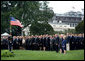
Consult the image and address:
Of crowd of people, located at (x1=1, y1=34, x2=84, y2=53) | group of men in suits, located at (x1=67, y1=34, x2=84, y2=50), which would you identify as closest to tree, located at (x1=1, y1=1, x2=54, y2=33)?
crowd of people, located at (x1=1, y1=34, x2=84, y2=53)

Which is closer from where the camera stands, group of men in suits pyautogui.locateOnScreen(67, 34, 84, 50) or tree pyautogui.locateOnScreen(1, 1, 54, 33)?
group of men in suits pyautogui.locateOnScreen(67, 34, 84, 50)

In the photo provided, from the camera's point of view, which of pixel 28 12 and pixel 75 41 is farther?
pixel 28 12

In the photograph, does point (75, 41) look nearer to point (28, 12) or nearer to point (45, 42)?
point (45, 42)

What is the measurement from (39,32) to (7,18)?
34.2ft

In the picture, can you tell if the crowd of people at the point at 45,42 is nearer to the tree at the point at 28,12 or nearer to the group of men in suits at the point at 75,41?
the group of men in suits at the point at 75,41

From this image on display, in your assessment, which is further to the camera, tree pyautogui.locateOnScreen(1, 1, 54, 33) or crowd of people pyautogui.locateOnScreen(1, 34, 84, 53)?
tree pyautogui.locateOnScreen(1, 1, 54, 33)

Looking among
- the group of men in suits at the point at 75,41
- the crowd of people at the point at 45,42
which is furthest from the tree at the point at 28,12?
the group of men in suits at the point at 75,41

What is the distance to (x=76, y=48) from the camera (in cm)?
3475

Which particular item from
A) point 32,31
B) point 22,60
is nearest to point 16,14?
point 32,31

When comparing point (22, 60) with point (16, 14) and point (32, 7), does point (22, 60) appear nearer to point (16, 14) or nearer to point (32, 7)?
point (16, 14)

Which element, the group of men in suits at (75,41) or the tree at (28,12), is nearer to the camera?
the group of men in suits at (75,41)

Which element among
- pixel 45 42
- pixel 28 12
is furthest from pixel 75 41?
pixel 28 12

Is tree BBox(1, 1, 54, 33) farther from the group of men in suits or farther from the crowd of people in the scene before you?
the group of men in suits

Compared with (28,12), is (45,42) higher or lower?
lower
